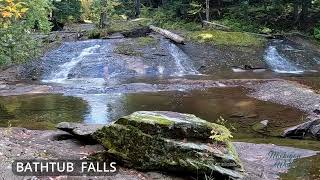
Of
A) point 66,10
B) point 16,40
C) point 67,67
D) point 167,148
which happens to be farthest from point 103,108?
point 66,10

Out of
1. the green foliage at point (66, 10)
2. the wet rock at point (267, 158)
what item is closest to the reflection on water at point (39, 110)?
the wet rock at point (267, 158)

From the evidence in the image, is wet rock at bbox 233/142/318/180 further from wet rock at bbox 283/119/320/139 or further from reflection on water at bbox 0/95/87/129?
reflection on water at bbox 0/95/87/129

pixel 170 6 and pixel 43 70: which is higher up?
pixel 170 6

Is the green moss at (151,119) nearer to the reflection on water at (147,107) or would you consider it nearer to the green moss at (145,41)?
the reflection on water at (147,107)

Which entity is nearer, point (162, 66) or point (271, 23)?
point (162, 66)

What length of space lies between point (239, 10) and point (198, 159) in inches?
1128

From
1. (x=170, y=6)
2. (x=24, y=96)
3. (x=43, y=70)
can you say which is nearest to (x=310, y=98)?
(x=24, y=96)

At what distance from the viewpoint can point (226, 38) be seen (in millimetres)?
28547

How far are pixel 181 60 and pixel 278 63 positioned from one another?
6.16 meters

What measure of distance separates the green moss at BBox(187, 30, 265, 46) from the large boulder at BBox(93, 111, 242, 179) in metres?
20.7

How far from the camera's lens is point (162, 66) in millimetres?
24859

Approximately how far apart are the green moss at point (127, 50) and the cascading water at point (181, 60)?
220 centimetres

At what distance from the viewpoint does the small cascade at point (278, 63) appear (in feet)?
82.5

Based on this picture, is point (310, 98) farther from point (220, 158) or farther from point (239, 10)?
point (239, 10)
